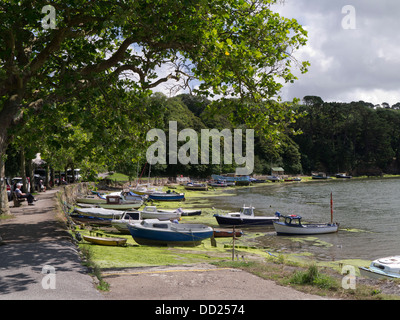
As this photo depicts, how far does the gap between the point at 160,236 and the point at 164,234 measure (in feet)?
0.83

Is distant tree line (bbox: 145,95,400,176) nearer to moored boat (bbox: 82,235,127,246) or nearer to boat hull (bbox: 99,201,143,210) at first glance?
boat hull (bbox: 99,201,143,210)

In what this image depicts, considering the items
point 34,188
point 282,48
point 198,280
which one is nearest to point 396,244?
point 282,48

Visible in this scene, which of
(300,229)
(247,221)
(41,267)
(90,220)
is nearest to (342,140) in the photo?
(247,221)

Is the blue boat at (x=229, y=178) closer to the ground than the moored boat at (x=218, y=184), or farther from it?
farther from it

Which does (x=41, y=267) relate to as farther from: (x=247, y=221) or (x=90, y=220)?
(x=247, y=221)

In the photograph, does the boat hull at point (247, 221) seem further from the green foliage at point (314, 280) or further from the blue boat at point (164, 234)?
the green foliage at point (314, 280)

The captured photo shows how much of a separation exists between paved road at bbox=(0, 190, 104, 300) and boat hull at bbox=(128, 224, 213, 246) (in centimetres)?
519

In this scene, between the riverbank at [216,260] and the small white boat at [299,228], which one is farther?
the small white boat at [299,228]

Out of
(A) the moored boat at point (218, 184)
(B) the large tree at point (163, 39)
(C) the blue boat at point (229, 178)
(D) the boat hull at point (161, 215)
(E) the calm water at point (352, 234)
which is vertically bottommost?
(E) the calm water at point (352, 234)

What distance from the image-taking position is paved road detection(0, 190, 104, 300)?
8352 mm

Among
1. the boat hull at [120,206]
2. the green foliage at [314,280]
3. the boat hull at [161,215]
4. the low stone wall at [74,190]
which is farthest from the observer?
the low stone wall at [74,190]

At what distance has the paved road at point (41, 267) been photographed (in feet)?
27.4

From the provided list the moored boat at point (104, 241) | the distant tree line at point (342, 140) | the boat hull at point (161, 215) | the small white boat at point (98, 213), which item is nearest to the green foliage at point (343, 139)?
the distant tree line at point (342, 140)

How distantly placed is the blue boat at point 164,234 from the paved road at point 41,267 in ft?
17.2
